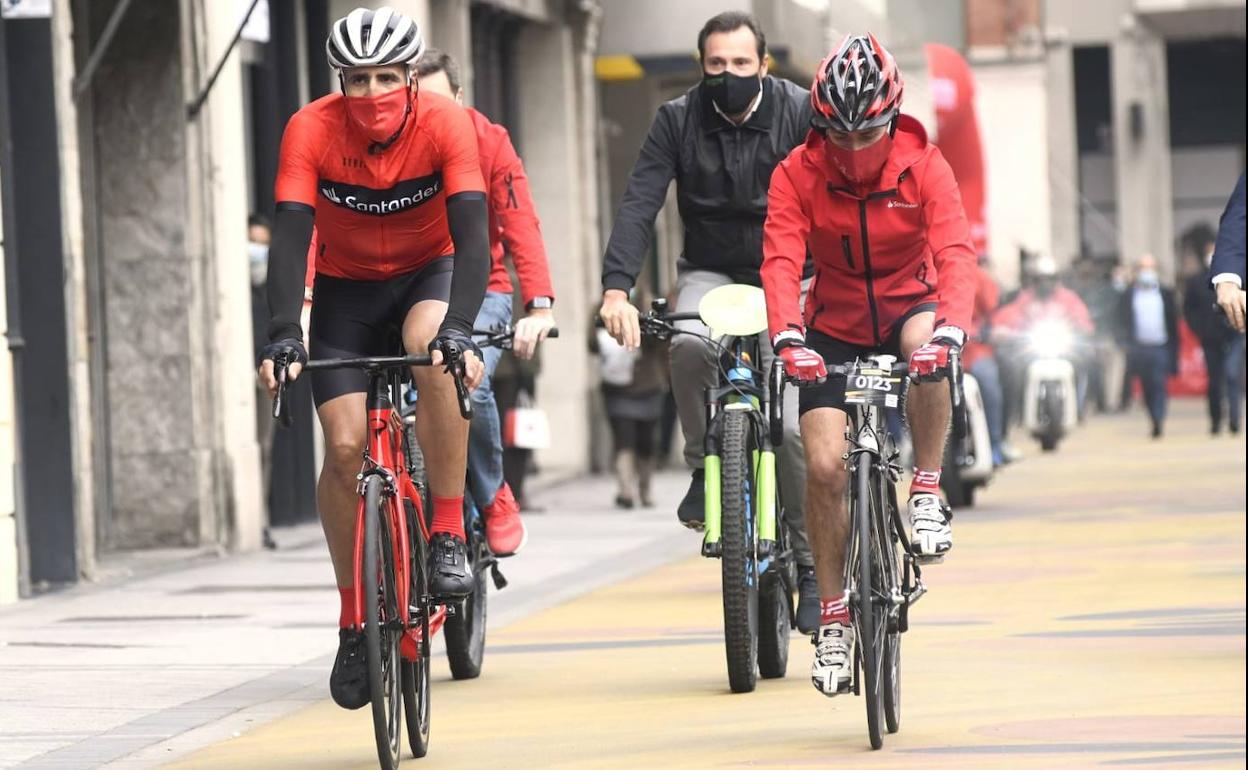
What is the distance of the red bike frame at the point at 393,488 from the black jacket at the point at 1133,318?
23.4 m

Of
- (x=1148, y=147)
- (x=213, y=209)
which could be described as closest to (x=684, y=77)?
(x=213, y=209)

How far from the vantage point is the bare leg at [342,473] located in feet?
24.2

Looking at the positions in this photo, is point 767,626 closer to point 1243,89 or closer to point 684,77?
point 684,77

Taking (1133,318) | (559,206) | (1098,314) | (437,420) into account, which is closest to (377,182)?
(437,420)

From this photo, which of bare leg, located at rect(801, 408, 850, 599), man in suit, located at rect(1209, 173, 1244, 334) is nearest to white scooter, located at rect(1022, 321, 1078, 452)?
man in suit, located at rect(1209, 173, 1244, 334)

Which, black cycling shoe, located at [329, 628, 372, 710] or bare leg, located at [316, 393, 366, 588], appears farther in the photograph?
bare leg, located at [316, 393, 366, 588]

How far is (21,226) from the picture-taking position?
13.0 metres

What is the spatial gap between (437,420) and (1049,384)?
1873cm

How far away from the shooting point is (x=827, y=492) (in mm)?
7738

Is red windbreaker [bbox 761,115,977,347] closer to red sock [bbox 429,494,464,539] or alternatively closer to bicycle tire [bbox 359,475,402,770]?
red sock [bbox 429,494,464,539]

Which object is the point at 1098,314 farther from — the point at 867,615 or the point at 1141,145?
the point at 867,615

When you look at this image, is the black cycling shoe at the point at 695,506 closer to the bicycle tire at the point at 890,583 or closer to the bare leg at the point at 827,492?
the bare leg at the point at 827,492

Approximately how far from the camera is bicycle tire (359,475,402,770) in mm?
6863

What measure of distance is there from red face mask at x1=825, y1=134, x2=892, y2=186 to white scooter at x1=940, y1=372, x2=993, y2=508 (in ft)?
29.1
